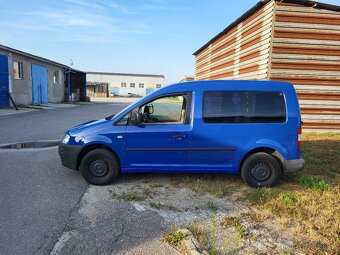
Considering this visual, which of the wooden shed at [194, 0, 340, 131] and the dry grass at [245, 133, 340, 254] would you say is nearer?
the dry grass at [245, 133, 340, 254]

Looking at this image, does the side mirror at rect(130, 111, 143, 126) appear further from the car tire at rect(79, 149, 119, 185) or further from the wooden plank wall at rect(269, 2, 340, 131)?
the wooden plank wall at rect(269, 2, 340, 131)

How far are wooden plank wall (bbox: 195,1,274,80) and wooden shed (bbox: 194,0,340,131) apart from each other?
36mm

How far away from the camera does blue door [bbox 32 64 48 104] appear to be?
25.6 metres

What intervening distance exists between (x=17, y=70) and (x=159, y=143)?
70.8 feet

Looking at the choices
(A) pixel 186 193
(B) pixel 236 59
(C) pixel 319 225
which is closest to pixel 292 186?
(C) pixel 319 225

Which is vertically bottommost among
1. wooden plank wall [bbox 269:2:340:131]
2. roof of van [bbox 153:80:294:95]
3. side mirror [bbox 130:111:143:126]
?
side mirror [bbox 130:111:143:126]

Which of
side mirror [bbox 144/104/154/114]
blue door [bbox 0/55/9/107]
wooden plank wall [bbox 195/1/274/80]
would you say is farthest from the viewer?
blue door [bbox 0/55/9/107]

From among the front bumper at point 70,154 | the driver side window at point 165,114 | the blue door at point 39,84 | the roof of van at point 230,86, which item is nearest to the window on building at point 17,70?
the blue door at point 39,84

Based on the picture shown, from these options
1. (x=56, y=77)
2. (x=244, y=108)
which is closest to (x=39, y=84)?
(x=56, y=77)

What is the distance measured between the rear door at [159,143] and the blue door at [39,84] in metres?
23.0

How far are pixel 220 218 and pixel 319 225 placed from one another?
1271 mm

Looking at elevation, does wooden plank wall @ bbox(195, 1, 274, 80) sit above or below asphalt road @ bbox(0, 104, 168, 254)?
above

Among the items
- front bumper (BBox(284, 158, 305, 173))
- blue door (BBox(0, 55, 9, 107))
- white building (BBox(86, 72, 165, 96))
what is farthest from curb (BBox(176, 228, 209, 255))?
white building (BBox(86, 72, 165, 96))

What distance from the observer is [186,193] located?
5.05 m
